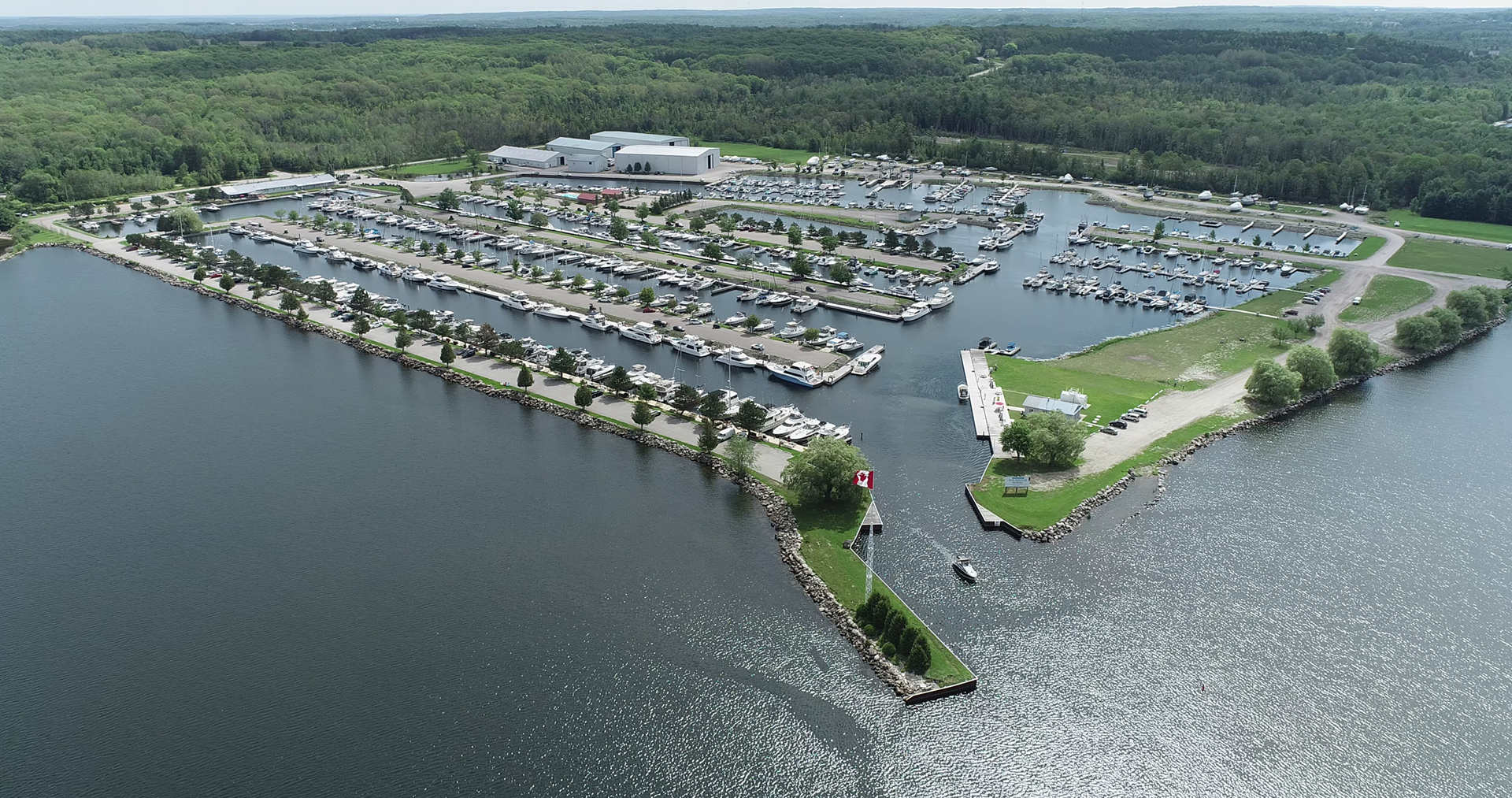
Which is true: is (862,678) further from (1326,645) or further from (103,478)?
(103,478)

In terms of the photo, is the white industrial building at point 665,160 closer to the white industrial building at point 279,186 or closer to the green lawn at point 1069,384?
the white industrial building at point 279,186

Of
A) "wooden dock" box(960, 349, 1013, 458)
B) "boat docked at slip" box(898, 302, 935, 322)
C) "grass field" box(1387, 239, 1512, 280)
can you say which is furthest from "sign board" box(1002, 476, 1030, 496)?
"grass field" box(1387, 239, 1512, 280)

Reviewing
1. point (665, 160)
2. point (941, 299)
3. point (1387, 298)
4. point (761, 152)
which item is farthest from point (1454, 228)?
point (665, 160)

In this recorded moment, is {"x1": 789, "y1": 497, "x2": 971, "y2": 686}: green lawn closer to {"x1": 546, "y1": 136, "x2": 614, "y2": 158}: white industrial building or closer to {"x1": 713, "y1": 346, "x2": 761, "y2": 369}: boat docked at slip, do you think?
{"x1": 713, "y1": 346, "x2": 761, "y2": 369}: boat docked at slip

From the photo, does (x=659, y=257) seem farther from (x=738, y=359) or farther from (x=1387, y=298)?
(x=1387, y=298)

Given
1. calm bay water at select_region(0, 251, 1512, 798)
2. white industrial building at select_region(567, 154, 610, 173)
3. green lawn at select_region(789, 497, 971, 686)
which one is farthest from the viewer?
white industrial building at select_region(567, 154, 610, 173)
